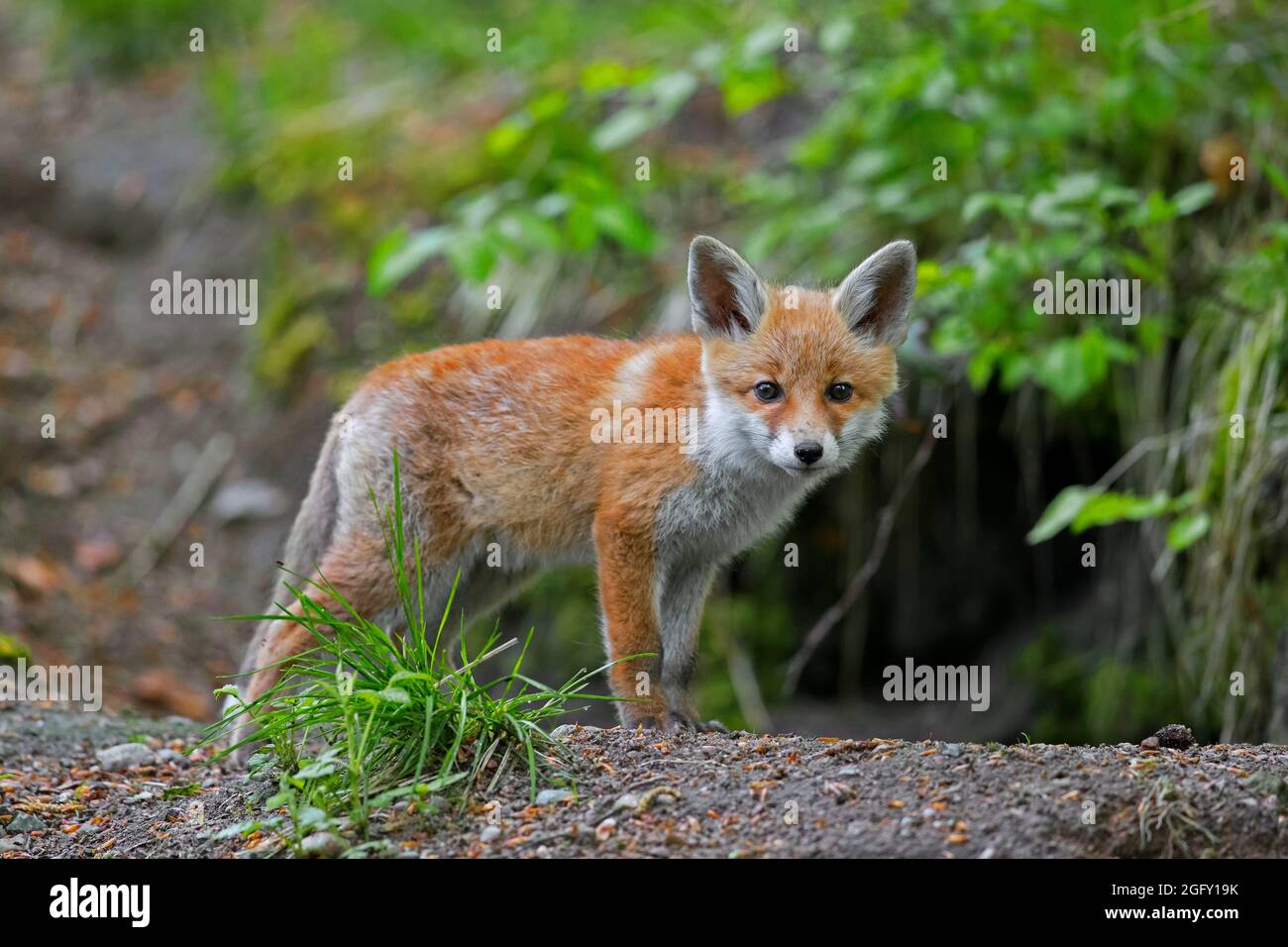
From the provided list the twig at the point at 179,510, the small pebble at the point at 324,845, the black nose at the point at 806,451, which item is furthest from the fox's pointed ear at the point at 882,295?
the twig at the point at 179,510

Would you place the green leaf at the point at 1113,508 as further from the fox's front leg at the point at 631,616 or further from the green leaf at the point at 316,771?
the green leaf at the point at 316,771

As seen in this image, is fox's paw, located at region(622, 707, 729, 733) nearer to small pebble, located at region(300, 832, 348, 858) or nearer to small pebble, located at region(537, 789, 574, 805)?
small pebble, located at region(537, 789, 574, 805)

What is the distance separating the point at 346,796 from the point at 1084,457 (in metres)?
6.58

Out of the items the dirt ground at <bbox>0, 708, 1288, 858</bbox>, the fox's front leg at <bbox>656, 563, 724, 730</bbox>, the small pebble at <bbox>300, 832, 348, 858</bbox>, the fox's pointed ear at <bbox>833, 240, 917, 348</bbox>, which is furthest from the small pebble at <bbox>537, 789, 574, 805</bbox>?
the fox's pointed ear at <bbox>833, 240, 917, 348</bbox>

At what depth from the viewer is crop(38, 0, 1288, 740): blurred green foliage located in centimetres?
620

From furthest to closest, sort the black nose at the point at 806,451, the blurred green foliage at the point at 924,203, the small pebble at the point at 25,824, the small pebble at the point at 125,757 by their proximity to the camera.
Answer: the blurred green foliage at the point at 924,203 < the small pebble at the point at 125,757 < the black nose at the point at 806,451 < the small pebble at the point at 25,824

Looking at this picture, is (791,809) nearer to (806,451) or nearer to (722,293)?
(806,451)

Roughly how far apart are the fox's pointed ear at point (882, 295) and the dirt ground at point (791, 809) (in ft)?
6.20

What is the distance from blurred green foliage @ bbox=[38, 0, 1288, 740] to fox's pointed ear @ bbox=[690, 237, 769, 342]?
99 cm

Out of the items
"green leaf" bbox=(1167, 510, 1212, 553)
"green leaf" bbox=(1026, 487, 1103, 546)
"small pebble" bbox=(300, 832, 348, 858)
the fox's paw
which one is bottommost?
"small pebble" bbox=(300, 832, 348, 858)

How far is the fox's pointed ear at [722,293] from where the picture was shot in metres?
5.29

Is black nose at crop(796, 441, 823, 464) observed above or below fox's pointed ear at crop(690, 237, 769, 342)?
below

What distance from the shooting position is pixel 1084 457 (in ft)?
29.1
